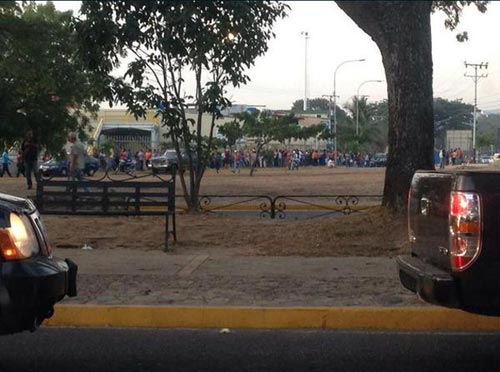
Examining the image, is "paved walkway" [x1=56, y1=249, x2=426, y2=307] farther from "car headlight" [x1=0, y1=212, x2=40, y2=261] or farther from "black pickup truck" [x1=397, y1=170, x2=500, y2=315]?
"car headlight" [x1=0, y1=212, x2=40, y2=261]

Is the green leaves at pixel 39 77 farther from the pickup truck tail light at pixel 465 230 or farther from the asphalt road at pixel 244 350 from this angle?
the pickup truck tail light at pixel 465 230

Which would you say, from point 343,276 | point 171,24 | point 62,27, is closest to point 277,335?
point 343,276

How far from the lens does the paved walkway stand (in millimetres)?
7609

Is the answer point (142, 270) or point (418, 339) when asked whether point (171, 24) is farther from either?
point (418, 339)

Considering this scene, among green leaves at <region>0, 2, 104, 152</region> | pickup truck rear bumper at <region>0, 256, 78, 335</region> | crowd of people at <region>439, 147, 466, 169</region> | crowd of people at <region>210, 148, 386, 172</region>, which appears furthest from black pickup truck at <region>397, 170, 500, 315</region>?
crowd of people at <region>439, 147, 466, 169</region>

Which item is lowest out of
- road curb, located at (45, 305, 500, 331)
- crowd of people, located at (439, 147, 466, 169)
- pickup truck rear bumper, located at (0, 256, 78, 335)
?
road curb, located at (45, 305, 500, 331)

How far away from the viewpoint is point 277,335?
22.3ft

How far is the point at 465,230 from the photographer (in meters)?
4.75

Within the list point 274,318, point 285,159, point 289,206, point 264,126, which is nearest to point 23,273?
point 274,318

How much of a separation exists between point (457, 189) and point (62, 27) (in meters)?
19.7

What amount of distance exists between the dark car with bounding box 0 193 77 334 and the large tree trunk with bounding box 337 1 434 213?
6.93 meters

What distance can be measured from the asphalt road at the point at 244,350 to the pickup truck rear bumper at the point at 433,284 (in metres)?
0.79

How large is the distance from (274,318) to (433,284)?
8.02ft

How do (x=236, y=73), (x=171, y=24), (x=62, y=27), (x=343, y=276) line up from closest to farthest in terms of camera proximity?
(x=343, y=276) → (x=171, y=24) → (x=236, y=73) → (x=62, y=27)
